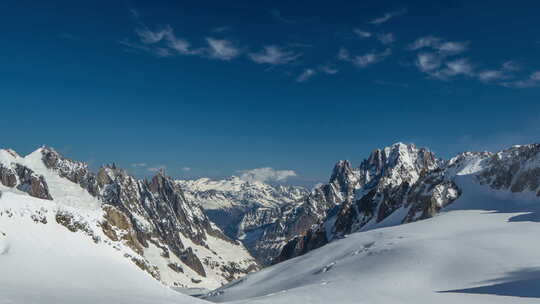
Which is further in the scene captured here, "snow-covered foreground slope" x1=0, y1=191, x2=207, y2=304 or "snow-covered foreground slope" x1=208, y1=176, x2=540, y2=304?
"snow-covered foreground slope" x1=208, y1=176, x2=540, y2=304

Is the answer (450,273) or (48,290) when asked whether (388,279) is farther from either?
(48,290)

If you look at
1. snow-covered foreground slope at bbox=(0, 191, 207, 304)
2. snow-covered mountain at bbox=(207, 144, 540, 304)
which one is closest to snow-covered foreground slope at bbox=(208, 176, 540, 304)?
snow-covered mountain at bbox=(207, 144, 540, 304)

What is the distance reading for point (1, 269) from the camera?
21.3 meters

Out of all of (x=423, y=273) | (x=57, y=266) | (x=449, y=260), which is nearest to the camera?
(x=57, y=266)

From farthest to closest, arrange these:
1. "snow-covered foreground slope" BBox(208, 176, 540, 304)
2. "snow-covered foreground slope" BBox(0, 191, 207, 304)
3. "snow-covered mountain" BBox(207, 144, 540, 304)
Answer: "snow-covered mountain" BBox(207, 144, 540, 304), "snow-covered foreground slope" BBox(208, 176, 540, 304), "snow-covered foreground slope" BBox(0, 191, 207, 304)

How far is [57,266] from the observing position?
77.7 feet

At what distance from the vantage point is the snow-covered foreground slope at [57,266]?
64.0 ft

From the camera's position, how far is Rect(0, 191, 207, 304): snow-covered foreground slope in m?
19.5

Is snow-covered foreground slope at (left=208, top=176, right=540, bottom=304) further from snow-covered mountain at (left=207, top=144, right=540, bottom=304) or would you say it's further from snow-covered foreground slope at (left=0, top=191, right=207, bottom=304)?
snow-covered foreground slope at (left=0, top=191, right=207, bottom=304)

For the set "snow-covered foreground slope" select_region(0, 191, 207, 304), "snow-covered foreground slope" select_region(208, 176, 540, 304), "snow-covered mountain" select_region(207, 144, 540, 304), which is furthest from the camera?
"snow-covered mountain" select_region(207, 144, 540, 304)

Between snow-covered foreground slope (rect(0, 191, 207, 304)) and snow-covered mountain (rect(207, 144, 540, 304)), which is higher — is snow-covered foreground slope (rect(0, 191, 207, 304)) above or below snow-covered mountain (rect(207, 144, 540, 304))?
above

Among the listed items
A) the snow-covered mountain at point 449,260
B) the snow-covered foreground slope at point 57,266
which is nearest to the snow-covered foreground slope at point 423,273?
the snow-covered mountain at point 449,260

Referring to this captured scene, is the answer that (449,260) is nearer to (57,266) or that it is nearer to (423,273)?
(423,273)

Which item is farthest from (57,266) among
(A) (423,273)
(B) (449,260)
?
(B) (449,260)
